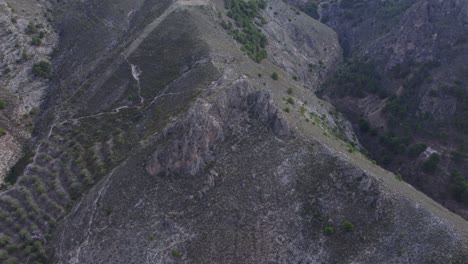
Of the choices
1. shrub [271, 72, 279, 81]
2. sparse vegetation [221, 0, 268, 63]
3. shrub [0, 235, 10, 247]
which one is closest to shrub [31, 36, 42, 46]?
sparse vegetation [221, 0, 268, 63]

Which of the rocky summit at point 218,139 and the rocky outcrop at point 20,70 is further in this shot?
the rocky outcrop at point 20,70

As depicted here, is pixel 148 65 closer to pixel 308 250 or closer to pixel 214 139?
pixel 214 139

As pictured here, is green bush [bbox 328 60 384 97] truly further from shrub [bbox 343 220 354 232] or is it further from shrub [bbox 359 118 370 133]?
shrub [bbox 343 220 354 232]

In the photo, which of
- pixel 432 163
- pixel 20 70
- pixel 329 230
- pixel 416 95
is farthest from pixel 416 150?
pixel 20 70

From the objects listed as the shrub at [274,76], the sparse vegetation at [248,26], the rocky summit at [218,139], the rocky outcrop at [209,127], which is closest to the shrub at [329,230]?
the rocky summit at [218,139]

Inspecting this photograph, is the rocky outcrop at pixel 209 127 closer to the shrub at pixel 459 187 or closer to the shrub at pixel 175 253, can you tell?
the shrub at pixel 175 253

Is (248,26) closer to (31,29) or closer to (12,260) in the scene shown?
(31,29)
